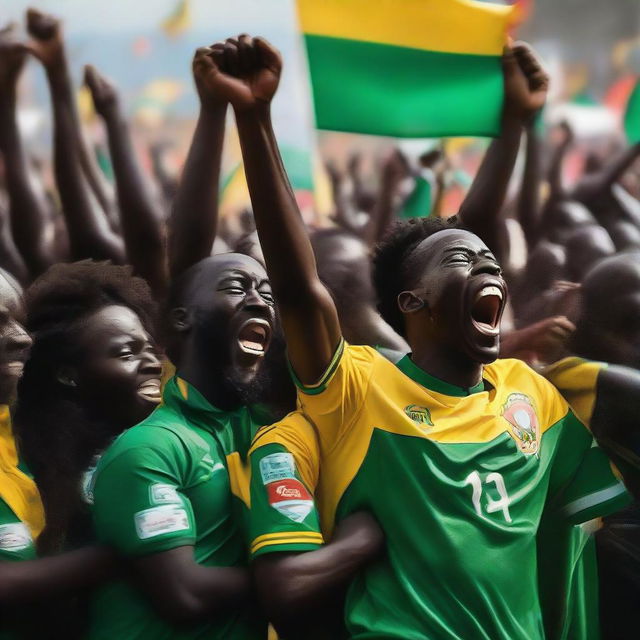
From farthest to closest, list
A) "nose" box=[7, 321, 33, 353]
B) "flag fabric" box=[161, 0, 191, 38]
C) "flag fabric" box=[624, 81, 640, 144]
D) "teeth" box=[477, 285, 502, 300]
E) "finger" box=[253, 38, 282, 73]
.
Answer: "flag fabric" box=[624, 81, 640, 144], "flag fabric" box=[161, 0, 191, 38], "nose" box=[7, 321, 33, 353], "teeth" box=[477, 285, 502, 300], "finger" box=[253, 38, 282, 73]

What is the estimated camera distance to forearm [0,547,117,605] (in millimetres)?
2480

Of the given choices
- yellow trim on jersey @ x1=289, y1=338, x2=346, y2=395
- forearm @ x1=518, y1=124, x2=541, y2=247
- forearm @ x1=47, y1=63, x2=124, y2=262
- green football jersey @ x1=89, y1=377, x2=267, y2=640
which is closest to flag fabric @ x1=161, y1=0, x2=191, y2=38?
forearm @ x1=47, y1=63, x2=124, y2=262

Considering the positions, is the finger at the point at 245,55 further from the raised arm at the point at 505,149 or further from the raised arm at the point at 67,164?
the raised arm at the point at 67,164

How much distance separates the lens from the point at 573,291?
11.4 ft

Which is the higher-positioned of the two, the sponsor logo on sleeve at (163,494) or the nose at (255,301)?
the nose at (255,301)

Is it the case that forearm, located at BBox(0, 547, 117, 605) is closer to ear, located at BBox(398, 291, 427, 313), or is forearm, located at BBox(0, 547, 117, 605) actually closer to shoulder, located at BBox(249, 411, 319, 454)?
shoulder, located at BBox(249, 411, 319, 454)

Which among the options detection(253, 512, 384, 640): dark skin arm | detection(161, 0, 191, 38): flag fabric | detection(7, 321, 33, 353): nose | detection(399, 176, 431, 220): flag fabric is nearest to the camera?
detection(253, 512, 384, 640): dark skin arm

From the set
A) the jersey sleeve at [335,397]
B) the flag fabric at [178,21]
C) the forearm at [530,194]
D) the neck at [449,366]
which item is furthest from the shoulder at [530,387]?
the flag fabric at [178,21]

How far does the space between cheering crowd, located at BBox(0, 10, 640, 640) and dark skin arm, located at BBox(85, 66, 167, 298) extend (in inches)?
0.8

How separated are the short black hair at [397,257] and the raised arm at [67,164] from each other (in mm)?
899

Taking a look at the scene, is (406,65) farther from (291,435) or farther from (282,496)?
(282,496)

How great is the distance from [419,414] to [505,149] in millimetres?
986

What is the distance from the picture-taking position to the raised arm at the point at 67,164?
340cm

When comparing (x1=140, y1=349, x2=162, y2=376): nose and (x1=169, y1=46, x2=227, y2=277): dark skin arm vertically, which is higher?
(x1=169, y1=46, x2=227, y2=277): dark skin arm
